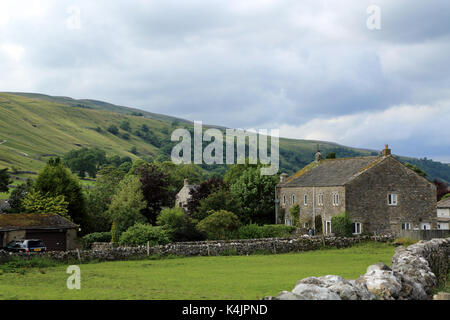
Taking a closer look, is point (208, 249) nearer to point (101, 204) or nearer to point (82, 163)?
point (101, 204)

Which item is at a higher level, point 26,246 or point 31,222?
point 31,222

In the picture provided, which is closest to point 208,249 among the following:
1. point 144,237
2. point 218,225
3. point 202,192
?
point 144,237

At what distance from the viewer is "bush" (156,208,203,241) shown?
51156 mm

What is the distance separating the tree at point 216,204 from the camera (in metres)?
57.9

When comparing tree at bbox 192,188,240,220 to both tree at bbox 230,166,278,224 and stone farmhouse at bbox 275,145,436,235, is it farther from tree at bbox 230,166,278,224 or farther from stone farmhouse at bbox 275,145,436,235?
stone farmhouse at bbox 275,145,436,235

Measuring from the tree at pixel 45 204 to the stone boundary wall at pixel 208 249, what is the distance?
26.1 feet

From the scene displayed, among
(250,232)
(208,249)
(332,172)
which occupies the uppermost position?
(332,172)

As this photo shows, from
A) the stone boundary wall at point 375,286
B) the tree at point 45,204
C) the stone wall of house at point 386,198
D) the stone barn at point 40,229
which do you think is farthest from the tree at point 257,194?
the stone boundary wall at point 375,286

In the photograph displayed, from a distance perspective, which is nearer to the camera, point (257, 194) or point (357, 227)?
point (357, 227)

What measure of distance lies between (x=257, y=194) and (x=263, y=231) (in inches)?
545

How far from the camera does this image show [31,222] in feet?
159

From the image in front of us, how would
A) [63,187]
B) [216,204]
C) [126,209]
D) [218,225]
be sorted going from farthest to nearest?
[63,187] → [216,204] → [126,209] → [218,225]

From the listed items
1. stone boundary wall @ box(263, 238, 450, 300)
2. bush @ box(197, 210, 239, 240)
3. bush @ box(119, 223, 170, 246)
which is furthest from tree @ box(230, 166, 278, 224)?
stone boundary wall @ box(263, 238, 450, 300)
